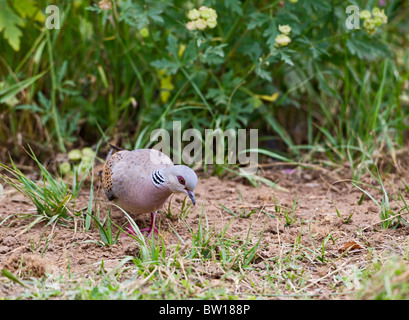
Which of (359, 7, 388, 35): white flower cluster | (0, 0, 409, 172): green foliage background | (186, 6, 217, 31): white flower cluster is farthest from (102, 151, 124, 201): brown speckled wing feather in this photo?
(359, 7, 388, 35): white flower cluster

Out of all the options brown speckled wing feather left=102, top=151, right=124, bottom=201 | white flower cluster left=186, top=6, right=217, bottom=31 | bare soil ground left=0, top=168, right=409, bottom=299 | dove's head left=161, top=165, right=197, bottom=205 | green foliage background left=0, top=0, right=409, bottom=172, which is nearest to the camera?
bare soil ground left=0, top=168, right=409, bottom=299

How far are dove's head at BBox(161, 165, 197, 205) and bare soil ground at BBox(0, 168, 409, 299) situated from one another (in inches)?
7.7

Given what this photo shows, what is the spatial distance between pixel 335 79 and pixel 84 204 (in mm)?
2901

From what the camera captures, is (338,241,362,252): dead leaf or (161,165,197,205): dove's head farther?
(161,165,197,205): dove's head

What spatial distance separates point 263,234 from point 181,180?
669 mm

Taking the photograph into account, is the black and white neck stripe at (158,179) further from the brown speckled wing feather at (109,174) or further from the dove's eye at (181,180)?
the brown speckled wing feather at (109,174)

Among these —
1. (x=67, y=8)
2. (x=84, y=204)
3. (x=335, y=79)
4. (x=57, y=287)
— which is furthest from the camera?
(x=335, y=79)

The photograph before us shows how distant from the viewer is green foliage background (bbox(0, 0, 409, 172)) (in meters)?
4.43

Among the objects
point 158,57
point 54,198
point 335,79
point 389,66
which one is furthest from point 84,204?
point 389,66

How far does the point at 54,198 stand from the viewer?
3580mm

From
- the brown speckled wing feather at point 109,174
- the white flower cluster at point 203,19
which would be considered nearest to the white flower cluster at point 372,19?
the white flower cluster at point 203,19

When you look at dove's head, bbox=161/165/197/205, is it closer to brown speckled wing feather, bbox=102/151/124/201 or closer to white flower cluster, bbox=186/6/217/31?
brown speckled wing feather, bbox=102/151/124/201

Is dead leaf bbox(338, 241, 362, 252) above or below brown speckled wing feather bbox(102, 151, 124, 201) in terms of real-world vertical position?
below
